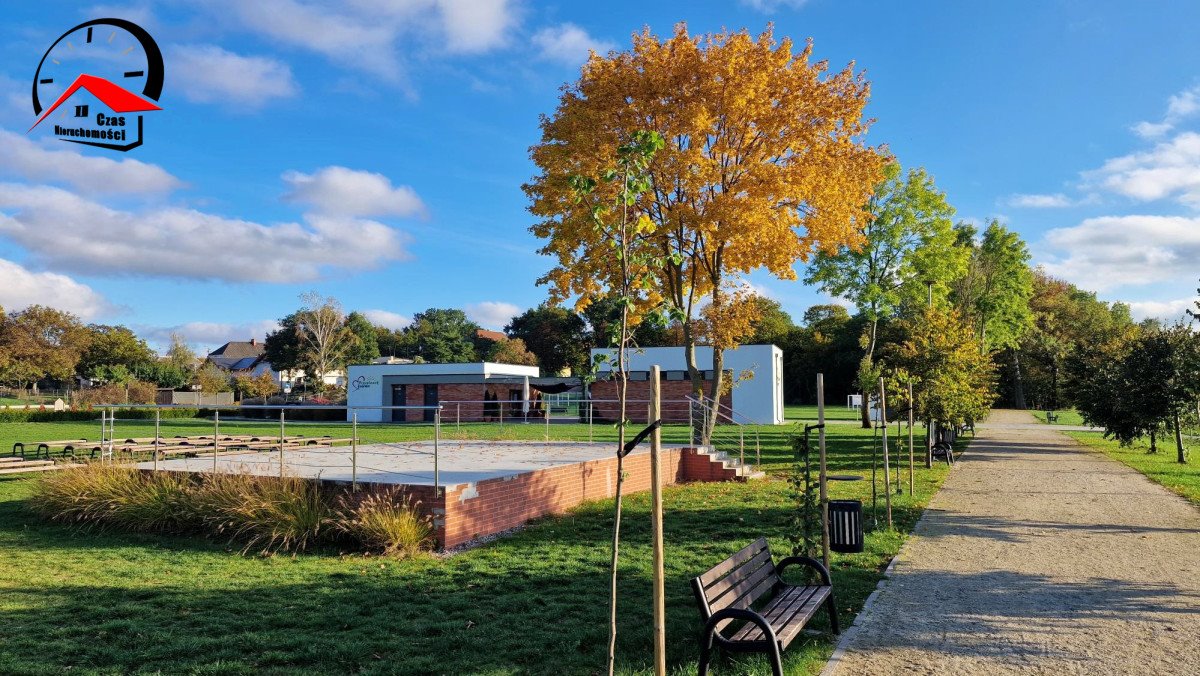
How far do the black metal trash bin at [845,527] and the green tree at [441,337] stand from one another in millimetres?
74272

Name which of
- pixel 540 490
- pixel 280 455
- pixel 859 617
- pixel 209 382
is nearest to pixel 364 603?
pixel 859 617

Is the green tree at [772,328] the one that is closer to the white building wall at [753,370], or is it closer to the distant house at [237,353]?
the white building wall at [753,370]

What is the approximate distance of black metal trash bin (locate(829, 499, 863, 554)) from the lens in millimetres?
8469

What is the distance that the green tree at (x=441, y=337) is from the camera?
8456 cm

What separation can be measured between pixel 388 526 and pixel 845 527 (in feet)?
17.0

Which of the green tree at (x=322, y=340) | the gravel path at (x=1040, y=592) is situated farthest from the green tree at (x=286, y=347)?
the gravel path at (x=1040, y=592)

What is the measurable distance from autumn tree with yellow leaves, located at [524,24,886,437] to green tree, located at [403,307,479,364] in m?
65.9

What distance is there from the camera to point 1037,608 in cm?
686

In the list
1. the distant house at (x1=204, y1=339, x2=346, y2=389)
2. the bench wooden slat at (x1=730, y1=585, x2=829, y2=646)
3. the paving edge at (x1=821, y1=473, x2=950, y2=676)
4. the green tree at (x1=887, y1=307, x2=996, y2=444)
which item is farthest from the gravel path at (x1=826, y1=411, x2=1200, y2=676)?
the distant house at (x1=204, y1=339, x2=346, y2=389)

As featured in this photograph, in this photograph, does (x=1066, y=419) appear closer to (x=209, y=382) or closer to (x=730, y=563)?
(x=730, y=563)

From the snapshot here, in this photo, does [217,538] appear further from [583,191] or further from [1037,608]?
[1037,608]

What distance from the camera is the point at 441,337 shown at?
287 feet

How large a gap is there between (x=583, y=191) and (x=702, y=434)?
43.1ft

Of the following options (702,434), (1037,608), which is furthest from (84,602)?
(702,434)
